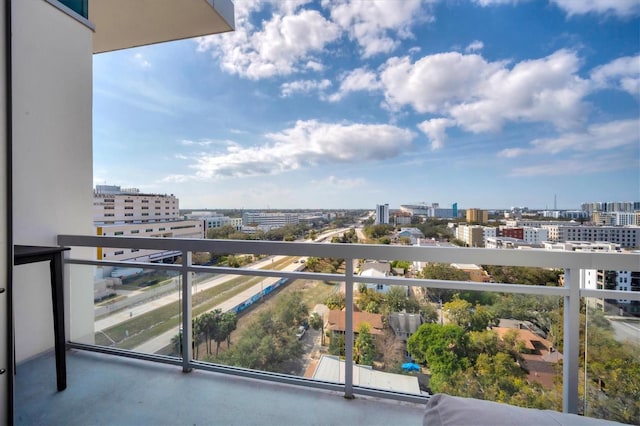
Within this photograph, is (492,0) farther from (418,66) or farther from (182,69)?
(182,69)

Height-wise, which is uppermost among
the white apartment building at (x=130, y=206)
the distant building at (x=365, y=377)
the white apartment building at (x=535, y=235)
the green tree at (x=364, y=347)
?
the white apartment building at (x=130, y=206)

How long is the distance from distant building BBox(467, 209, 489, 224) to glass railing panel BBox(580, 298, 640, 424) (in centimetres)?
128

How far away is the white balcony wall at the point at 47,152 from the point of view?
2520 mm

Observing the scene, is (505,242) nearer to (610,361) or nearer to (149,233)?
(610,361)

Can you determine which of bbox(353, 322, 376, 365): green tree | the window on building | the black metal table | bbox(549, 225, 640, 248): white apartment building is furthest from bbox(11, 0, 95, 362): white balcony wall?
bbox(549, 225, 640, 248): white apartment building

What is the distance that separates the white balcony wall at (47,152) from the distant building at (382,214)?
307cm

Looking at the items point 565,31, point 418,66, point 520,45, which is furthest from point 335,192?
point 565,31

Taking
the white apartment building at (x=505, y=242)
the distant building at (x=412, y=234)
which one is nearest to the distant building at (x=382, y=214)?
the distant building at (x=412, y=234)

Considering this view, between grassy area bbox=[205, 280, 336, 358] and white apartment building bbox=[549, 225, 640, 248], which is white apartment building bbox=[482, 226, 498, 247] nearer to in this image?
white apartment building bbox=[549, 225, 640, 248]

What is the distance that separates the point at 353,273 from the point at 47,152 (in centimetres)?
306

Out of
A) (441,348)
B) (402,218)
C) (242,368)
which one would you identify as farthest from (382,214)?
(242,368)

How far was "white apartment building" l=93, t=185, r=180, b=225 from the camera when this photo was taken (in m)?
3.21

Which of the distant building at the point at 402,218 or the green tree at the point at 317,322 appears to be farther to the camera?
the distant building at the point at 402,218

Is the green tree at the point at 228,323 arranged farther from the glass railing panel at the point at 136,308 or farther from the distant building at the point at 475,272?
the distant building at the point at 475,272
